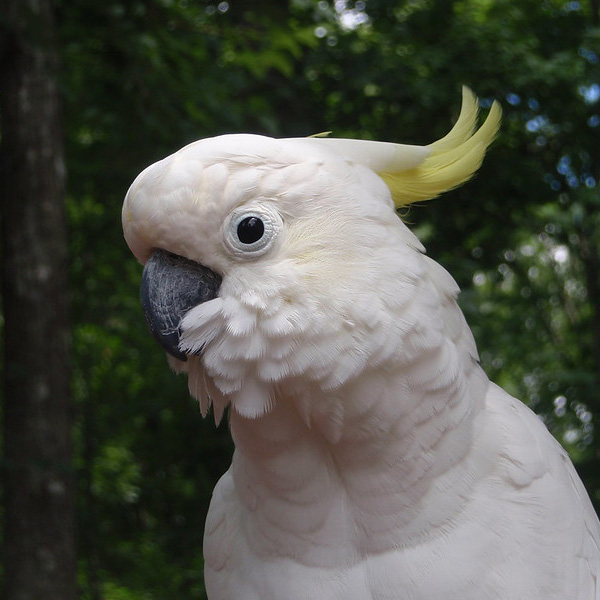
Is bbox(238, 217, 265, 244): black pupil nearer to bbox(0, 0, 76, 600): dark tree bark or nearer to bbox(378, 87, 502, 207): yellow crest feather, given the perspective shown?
bbox(378, 87, 502, 207): yellow crest feather

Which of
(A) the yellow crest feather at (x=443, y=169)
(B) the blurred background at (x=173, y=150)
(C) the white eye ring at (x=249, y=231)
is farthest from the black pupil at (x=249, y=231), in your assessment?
(B) the blurred background at (x=173, y=150)

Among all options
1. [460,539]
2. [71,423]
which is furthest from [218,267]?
[71,423]

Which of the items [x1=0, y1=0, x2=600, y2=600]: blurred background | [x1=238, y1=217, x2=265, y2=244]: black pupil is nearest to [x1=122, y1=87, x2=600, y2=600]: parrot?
[x1=238, y1=217, x2=265, y2=244]: black pupil

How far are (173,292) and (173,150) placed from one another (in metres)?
2.04

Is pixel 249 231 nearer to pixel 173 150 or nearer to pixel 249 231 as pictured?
pixel 249 231

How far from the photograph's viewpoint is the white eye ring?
3.87ft

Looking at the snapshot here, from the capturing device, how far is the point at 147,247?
128cm

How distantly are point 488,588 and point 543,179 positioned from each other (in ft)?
9.62

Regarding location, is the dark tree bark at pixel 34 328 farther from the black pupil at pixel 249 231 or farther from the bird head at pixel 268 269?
the black pupil at pixel 249 231

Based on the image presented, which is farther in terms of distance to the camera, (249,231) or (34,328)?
(34,328)

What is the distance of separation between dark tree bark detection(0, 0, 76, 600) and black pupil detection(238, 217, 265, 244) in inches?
76.1

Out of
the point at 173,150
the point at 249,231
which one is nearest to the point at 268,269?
the point at 249,231

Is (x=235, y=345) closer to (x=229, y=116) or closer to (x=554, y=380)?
(x=229, y=116)

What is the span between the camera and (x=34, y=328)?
115 inches
